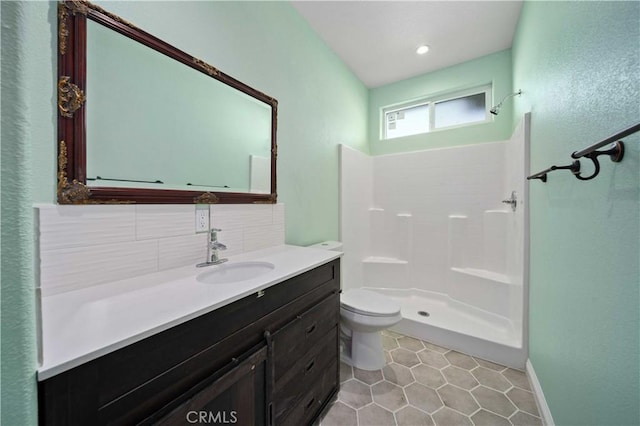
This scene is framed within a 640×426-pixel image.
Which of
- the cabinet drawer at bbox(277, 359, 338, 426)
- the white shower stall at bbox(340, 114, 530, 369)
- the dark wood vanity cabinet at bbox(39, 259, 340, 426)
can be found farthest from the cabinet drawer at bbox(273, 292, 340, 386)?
the white shower stall at bbox(340, 114, 530, 369)

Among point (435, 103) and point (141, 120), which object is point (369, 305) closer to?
point (141, 120)

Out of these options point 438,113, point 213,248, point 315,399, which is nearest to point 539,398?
point 315,399

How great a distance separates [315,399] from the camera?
4.09 ft

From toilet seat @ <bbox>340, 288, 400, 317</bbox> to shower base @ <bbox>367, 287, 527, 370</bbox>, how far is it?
0.59 meters

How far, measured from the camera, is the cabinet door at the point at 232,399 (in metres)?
0.68

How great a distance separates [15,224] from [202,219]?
2.82ft

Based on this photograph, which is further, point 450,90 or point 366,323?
point 450,90

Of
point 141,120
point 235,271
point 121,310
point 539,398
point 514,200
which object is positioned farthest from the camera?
point 514,200

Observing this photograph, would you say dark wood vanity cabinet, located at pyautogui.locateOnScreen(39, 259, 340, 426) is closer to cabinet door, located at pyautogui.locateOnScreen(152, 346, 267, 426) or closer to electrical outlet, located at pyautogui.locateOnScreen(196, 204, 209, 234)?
cabinet door, located at pyautogui.locateOnScreen(152, 346, 267, 426)

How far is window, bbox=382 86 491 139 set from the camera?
2662 millimetres

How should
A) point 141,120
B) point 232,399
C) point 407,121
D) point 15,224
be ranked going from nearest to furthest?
point 15,224
point 232,399
point 141,120
point 407,121

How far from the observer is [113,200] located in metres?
0.91

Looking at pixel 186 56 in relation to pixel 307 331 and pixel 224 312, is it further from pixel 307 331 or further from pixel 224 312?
pixel 307 331

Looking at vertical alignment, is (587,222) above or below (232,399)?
above
